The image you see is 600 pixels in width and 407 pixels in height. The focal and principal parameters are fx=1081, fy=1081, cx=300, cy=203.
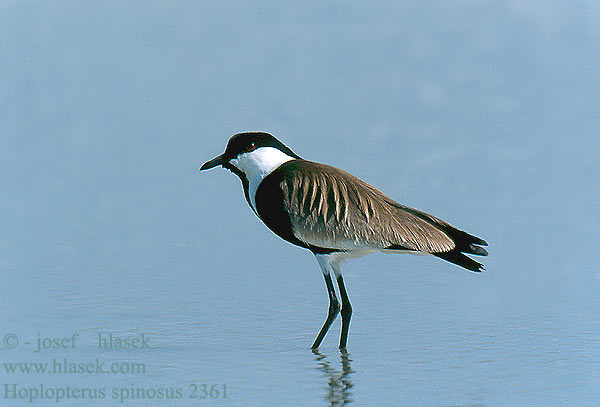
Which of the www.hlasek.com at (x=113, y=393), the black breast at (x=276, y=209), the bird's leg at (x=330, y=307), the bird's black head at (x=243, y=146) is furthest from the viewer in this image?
the bird's black head at (x=243, y=146)

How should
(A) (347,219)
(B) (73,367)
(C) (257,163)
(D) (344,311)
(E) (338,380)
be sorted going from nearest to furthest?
(E) (338,380)
(B) (73,367)
(A) (347,219)
(C) (257,163)
(D) (344,311)

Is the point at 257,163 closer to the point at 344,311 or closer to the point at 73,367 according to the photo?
the point at 344,311

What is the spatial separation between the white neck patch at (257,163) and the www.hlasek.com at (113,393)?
227 cm

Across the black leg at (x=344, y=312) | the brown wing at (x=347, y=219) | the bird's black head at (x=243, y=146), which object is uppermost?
the bird's black head at (x=243, y=146)

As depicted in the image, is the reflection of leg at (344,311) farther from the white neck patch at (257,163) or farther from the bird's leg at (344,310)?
the white neck patch at (257,163)

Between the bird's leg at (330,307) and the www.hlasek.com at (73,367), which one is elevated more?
the bird's leg at (330,307)

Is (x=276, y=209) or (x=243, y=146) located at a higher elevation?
(x=243, y=146)

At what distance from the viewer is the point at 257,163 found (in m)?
10.3

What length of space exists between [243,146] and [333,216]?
116 centimetres

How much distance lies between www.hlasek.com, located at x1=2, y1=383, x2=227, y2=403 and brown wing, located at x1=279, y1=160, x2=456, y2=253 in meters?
1.92

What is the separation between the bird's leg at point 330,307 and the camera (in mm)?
10203

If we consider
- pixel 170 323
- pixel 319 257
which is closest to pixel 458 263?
pixel 319 257

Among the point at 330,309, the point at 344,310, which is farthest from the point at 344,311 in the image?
the point at 330,309

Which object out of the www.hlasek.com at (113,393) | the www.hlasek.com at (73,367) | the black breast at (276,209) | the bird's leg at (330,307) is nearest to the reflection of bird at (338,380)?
the bird's leg at (330,307)
